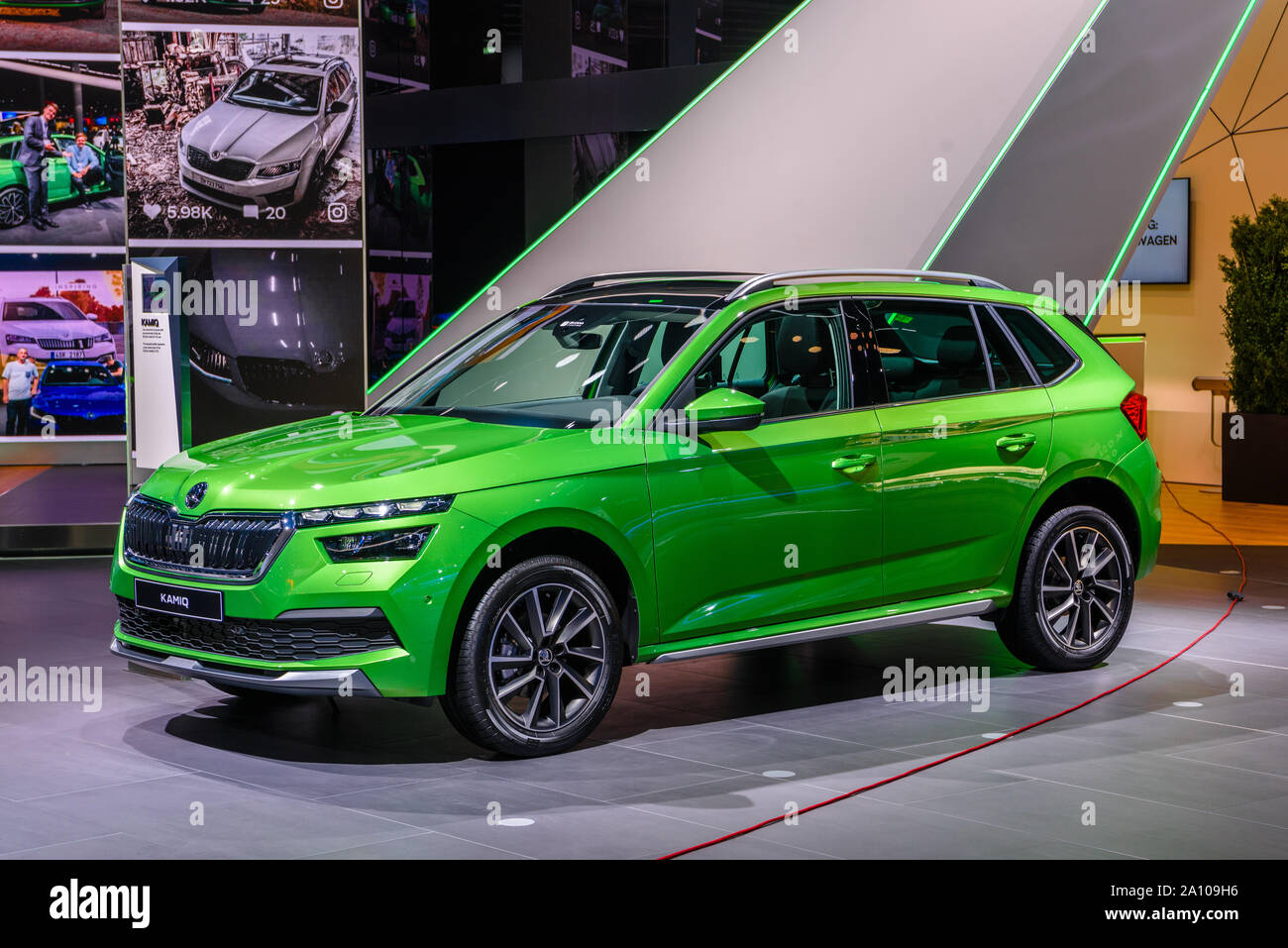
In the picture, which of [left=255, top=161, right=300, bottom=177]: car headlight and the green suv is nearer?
the green suv

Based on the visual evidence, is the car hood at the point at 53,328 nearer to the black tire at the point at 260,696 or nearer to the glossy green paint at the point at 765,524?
the black tire at the point at 260,696

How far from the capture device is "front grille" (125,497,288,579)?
566cm

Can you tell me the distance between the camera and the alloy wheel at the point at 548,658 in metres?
5.86

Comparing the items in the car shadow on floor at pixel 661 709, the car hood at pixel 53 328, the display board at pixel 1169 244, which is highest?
the display board at pixel 1169 244

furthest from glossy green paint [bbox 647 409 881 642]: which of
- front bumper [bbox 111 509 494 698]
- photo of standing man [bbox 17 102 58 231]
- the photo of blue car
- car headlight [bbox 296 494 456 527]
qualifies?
photo of standing man [bbox 17 102 58 231]

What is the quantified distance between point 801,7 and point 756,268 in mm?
2776

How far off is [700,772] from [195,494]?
2.05m

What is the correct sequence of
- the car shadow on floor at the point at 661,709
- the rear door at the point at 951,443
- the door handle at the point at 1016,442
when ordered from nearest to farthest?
the car shadow on floor at the point at 661,709, the rear door at the point at 951,443, the door handle at the point at 1016,442

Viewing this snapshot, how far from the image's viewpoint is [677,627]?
246 inches

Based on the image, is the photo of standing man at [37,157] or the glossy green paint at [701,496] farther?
the photo of standing man at [37,157]

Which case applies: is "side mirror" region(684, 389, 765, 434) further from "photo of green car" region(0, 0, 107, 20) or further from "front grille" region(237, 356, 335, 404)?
"photo of green car" region(0, 0, 107, 20)

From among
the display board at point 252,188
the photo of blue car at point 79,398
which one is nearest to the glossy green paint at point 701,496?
the display board at point 252,188

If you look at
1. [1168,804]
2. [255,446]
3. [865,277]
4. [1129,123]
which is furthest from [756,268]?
[1168,804]

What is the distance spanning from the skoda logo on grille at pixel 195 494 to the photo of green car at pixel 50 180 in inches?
530
